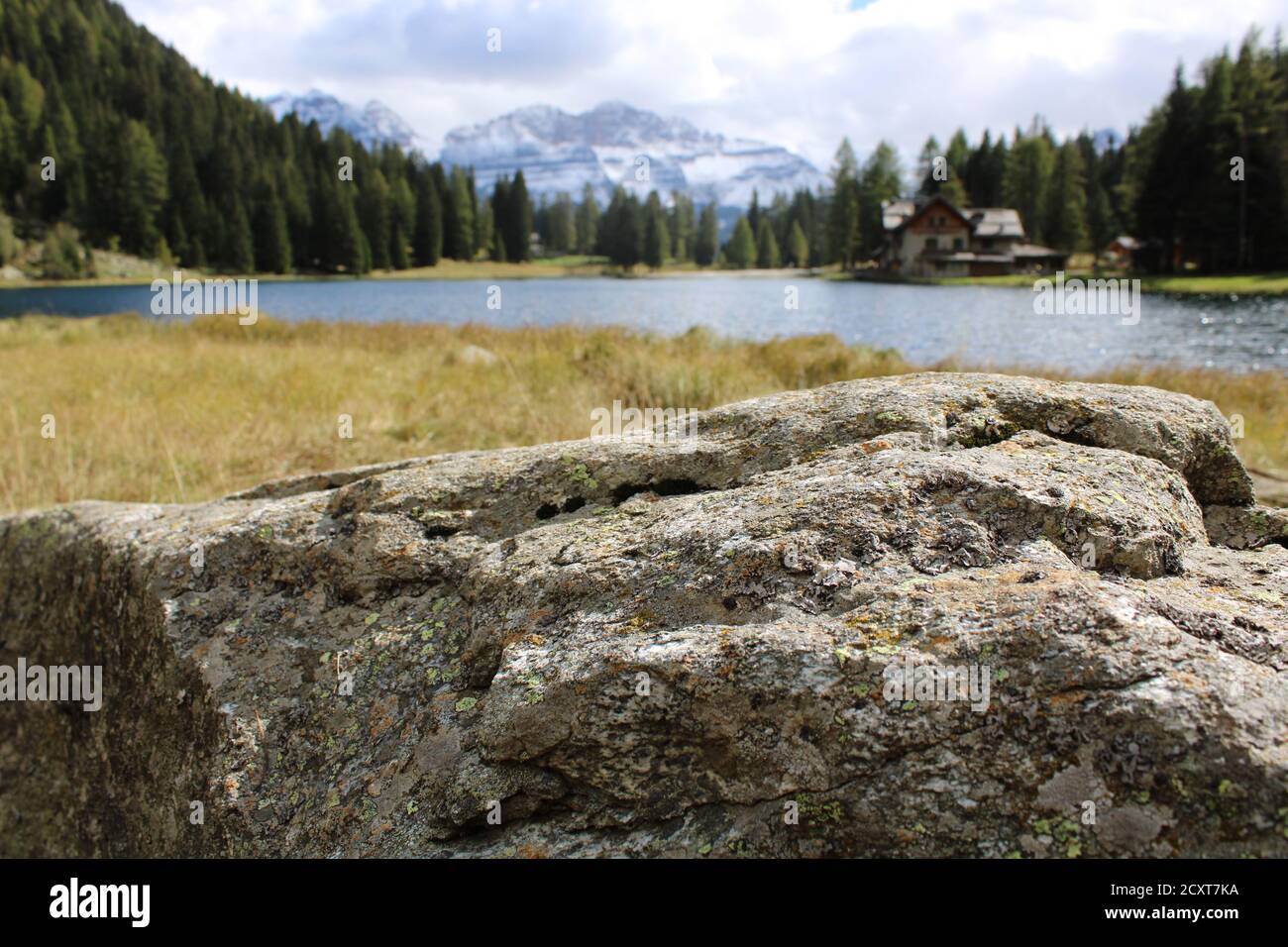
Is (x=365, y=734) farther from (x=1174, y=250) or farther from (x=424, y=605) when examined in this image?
(x=1174, y=250)

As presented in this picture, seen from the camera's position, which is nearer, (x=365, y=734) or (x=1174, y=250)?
(x=365, y=734)

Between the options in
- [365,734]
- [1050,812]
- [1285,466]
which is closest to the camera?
[1050,812]

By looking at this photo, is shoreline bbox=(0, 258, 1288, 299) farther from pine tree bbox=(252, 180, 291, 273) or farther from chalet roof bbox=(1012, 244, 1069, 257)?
chalet roof bbox=(1012, 244, 1069, 257)

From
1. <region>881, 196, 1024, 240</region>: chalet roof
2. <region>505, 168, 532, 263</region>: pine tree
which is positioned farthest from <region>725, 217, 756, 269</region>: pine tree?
<region>881, 196, 1024, 240</region>: chalet roof

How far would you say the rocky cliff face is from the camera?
5.78 ft

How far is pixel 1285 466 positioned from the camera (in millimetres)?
9039

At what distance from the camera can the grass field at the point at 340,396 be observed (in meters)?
8.71

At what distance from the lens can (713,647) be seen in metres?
2.06

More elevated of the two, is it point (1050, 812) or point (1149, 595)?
point (1149, 595)

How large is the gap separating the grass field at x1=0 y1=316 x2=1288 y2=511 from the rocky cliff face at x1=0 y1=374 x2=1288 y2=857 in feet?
14.4

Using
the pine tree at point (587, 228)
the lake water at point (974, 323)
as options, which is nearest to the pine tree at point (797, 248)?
the pine tree at point (587, 228)

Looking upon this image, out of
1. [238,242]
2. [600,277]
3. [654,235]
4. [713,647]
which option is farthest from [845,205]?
[713,647]
